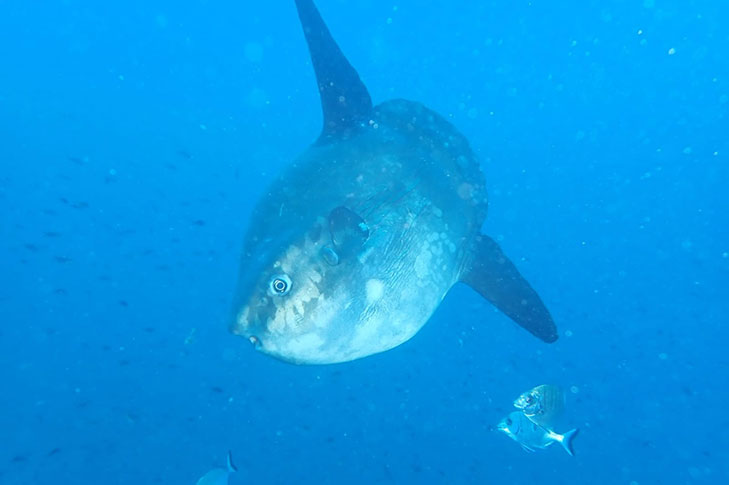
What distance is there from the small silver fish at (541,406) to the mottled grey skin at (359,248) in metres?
3.15

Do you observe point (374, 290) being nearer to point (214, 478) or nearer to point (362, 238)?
point (362, 238)

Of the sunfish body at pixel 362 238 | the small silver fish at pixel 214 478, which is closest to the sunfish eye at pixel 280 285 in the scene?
the sunfish body at pixel 362 238

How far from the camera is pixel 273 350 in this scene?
258 centimetres

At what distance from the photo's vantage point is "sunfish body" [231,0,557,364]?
2.56 metres

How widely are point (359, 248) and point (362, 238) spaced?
0.22 ft

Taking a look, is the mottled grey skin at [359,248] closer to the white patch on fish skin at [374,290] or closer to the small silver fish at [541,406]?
the white patch on fish skin at [374,290]

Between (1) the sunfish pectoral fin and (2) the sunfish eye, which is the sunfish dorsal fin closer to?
(1) the sunfish pectoral fin

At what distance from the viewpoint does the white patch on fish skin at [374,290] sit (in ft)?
9.21

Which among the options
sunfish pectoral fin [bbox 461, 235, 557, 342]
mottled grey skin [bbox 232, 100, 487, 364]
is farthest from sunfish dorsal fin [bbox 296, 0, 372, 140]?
sunfish pectoral fin [bbox 461, 235, 557, 342]

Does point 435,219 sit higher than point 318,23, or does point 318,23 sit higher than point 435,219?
point 318,23

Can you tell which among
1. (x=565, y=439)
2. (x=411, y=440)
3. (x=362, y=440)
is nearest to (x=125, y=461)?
(x=362, y=440)

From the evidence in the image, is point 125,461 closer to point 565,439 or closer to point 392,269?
point 565,439

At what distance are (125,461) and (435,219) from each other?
648 inches

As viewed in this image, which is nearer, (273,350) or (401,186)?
(273,350)
